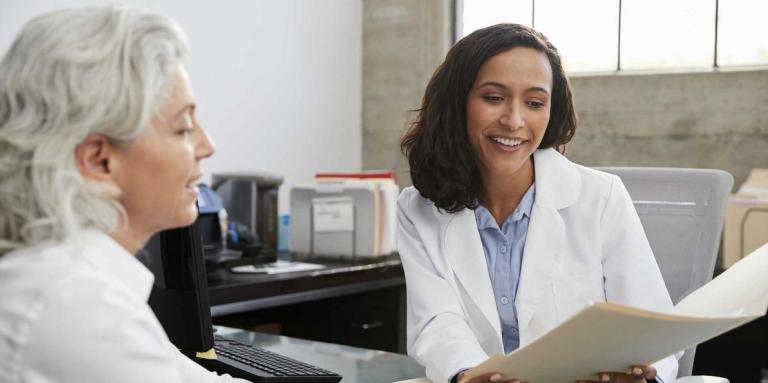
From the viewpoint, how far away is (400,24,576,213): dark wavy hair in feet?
6.13

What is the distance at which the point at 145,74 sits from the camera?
87cm

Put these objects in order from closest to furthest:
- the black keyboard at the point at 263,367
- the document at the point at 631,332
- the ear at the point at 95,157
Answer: the ear at the point at 95,157, the document at the point at 631,332, the black keyboard at the point at 263,367

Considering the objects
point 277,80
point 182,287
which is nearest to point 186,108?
point 182,287

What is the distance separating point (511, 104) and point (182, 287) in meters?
0.83

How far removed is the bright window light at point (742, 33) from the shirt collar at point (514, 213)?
11.4 feet

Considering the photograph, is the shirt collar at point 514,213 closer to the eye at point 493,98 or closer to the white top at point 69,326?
the eye at point 493,98

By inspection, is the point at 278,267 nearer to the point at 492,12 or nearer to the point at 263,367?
the point at 263,367

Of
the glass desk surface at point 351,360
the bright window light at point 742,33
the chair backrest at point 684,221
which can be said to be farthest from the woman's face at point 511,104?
the bright window light at point 742,33

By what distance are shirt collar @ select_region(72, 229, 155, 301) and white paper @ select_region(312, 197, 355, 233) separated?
278 cm

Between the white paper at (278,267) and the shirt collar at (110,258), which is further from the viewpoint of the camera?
the white paper at (278,267)

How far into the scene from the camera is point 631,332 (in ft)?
3.87

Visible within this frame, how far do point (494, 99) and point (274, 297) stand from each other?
1.49 meters

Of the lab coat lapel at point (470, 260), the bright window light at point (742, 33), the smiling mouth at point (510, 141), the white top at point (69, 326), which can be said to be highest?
the bright window light at point (742, 33)

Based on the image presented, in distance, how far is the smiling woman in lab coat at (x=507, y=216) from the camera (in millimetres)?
1789
